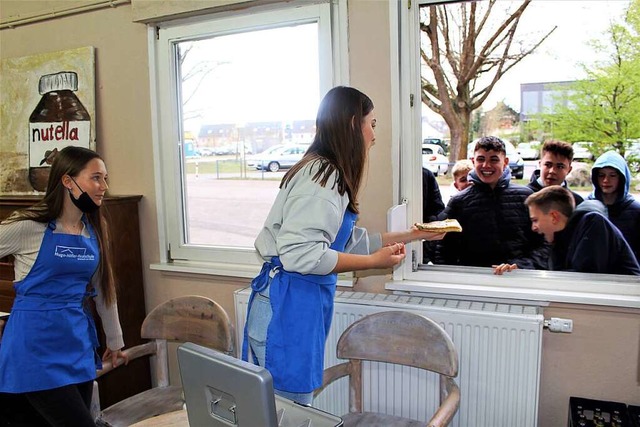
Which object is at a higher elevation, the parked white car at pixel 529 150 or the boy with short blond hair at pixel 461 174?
the parked white car at pixel 529 150

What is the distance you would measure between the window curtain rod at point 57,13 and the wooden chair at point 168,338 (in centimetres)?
164

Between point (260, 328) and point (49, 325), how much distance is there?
0.79 m

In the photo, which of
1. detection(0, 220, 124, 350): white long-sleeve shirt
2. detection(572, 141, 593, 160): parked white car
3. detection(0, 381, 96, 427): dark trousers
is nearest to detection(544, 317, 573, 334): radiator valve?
detection(572, 141, 593, 160): parked white car

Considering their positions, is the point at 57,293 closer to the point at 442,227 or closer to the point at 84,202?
the point at 84,202

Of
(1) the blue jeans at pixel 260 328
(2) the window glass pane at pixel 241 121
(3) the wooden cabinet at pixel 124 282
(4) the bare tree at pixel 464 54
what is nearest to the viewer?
(1) the blue jeans at pixel 260 328

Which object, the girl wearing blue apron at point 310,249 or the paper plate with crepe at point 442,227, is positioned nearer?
the girl wearing blue apron at point 310,249

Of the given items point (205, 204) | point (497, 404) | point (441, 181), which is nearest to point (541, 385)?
point (497, 404)

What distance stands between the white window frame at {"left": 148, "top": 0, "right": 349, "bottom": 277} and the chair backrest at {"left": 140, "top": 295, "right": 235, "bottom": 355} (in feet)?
1.23

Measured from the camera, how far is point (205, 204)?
2785 mm

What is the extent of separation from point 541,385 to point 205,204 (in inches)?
72.3

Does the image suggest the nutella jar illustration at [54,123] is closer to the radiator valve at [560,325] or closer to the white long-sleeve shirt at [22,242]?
the white long-sleeve shirt at [22,242]

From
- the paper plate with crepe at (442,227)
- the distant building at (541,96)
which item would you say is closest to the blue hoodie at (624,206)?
the distant building at (541,96)

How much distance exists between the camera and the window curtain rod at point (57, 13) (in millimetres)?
2730

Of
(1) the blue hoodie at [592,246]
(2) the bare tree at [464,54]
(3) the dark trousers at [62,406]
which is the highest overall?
(2) the bare tree at [464,54]
